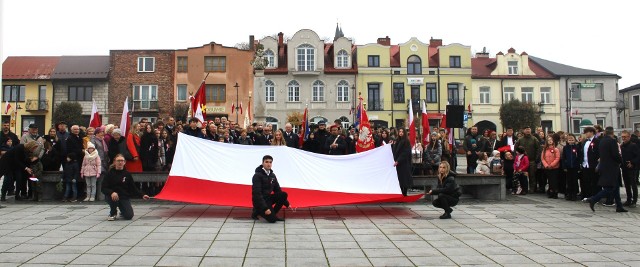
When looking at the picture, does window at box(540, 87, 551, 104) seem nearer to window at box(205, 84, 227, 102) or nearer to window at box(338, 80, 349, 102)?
window at box(338, 80, 349, 102)

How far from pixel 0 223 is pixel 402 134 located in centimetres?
829

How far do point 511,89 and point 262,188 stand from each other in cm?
4709

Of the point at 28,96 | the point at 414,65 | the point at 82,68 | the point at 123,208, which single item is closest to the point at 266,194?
the point at 123,208

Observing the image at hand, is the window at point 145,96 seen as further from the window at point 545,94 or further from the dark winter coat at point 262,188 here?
the dark winter coat at point 262,188

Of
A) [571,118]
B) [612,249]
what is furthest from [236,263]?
[571,118]

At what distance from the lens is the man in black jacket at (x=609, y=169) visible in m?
11.3

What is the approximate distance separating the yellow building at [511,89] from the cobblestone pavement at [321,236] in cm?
4085

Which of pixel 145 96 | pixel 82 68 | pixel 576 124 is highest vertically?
pixel 82 68

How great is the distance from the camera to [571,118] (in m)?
52.0

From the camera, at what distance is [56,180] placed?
41.2ft

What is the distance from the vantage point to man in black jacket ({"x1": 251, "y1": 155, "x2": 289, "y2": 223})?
9.67m

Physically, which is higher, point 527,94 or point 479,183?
point 527,94

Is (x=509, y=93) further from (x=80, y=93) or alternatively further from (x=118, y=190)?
(x=118, y=190)

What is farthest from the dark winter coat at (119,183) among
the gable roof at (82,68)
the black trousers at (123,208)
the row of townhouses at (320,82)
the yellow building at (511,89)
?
the yellow building at (511,89)
